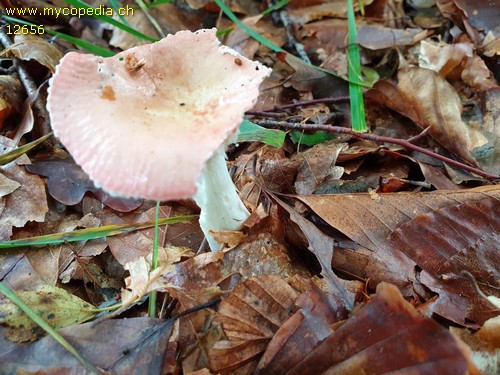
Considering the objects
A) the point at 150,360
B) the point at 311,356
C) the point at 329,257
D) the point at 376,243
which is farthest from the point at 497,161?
the point at 150,360

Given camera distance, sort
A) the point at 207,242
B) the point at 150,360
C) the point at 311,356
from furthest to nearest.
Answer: the point at 207,242
the point at 150,360
the point at 311,356

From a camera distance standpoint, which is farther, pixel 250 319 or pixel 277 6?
pixel 277 6

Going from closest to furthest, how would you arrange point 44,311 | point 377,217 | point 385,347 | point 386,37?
1. point 385,347
2. point 44,311
3. point 377,217
4. point 386,37

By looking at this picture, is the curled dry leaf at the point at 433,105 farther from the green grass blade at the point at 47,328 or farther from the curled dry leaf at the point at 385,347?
the green grass blade at the point at 47,328

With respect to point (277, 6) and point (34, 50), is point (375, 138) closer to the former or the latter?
point (277, 6)

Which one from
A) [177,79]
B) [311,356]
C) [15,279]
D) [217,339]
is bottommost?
[15,279]

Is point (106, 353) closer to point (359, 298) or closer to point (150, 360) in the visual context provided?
point (150, 360)

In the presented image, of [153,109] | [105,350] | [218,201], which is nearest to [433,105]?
[218,201]

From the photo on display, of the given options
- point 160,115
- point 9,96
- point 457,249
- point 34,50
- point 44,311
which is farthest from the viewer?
point 34,50
